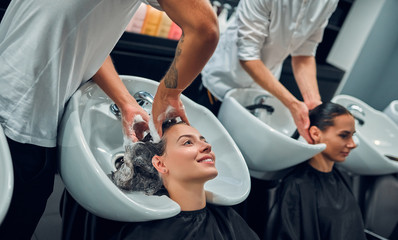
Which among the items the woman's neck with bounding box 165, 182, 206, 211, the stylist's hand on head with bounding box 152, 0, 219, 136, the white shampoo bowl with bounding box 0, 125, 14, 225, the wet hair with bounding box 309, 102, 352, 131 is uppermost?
the stylist's hand on head with bounding box 152, 0, 219, 136

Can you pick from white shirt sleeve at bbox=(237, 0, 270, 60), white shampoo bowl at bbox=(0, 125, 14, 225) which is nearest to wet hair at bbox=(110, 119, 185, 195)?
white shampoo bowl at bbox=(0, 125, 14, 225)

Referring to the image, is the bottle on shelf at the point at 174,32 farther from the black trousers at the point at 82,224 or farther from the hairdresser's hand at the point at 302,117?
the black trousers at the point at 82,224

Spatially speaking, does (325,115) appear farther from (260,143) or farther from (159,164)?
(159,164)

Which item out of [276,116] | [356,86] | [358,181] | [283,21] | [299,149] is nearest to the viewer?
[299,149]

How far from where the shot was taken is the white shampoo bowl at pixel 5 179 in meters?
0.78


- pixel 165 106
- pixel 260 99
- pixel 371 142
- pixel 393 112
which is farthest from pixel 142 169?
pixel 393 112

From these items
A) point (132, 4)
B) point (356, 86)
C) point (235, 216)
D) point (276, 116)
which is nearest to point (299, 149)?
point (235, 216)

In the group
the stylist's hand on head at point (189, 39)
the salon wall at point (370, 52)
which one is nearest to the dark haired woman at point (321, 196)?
the stylist's hand on head at point (189, 39)

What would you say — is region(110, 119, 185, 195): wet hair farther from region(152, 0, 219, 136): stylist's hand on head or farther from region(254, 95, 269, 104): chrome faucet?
region(254, 95, 269, 104): chrome faucet

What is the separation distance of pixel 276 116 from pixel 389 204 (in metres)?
0.91

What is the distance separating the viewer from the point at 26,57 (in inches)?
38.5

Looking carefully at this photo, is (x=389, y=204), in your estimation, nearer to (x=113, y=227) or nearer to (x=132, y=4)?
(x=113, y=227)

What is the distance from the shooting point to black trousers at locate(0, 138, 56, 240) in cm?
111

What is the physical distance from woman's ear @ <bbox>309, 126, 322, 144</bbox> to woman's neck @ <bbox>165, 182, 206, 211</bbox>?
2.65 ft
